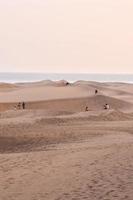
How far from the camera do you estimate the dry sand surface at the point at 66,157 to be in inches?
394

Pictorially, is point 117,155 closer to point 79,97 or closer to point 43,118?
point 43,118

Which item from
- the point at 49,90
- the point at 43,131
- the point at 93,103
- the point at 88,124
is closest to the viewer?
the point at 43,131

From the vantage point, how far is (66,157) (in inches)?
530

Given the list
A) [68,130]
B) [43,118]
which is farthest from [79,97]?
[68,130]

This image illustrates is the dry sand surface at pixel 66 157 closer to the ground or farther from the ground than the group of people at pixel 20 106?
closer to the ground

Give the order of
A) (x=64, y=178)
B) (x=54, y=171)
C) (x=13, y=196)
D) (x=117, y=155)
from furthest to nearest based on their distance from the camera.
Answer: (x=117, y=155) < (x=54, y=171) < (x=64, y=178) < (x=13, y=196)

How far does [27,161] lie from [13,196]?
3.39 meters

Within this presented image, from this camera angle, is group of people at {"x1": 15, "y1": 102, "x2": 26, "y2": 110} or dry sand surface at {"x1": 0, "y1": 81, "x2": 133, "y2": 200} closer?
dry sand surface at {"x1": 0, "y1": 81, "x2": 133, "y2": 200}

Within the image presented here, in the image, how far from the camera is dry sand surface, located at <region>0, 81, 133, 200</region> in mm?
10000

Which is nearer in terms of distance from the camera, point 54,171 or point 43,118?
point 54,171

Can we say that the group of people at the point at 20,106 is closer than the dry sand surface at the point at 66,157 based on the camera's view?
No

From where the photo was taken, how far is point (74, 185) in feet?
33.9

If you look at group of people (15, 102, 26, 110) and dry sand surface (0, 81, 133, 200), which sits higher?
group of people (15, 102, 26, 110)

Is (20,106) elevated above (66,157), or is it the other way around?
(20,106)
